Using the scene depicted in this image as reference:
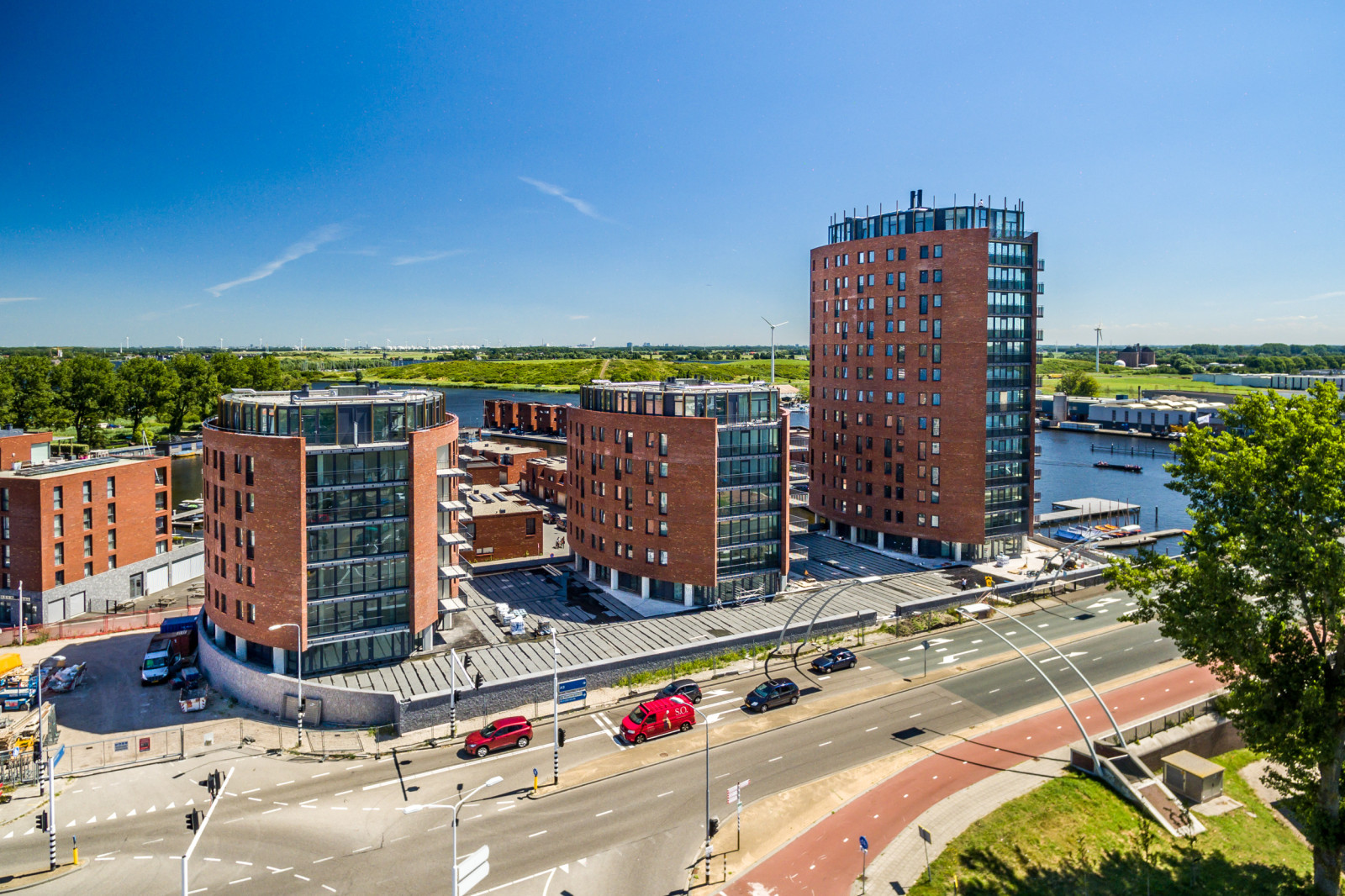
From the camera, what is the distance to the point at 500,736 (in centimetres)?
4291

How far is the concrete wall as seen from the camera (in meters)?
46.6

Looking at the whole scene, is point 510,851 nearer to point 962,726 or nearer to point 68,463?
point 962,726

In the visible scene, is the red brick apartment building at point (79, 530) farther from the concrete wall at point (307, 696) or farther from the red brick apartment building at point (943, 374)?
the red brick apartment building at point (943, 374)

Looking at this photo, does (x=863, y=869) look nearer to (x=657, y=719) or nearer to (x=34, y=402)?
(x=657, y=719)

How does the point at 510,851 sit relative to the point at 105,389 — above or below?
below

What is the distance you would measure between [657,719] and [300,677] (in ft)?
70.8

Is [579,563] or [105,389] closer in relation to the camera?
[579,563]

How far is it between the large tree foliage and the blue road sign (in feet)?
105

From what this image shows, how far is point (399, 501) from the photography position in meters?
51.2

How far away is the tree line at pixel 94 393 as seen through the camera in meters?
141

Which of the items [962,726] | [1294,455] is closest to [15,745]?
[962,726]

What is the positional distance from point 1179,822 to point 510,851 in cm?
3322

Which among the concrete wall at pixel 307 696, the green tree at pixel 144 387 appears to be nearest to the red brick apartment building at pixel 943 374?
the concrete wall at pixel 307 696

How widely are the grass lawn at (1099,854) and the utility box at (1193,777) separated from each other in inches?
51.7
